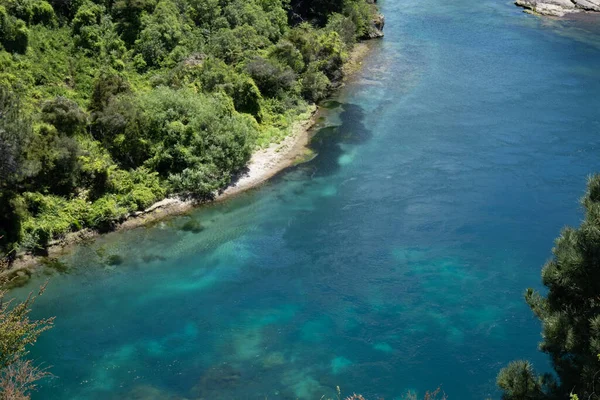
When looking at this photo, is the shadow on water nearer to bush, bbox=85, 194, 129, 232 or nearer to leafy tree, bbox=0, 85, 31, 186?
bush, bbox=85, 194, 129, 232

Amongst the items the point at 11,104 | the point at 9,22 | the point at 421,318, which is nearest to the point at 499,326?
the point at 421,318

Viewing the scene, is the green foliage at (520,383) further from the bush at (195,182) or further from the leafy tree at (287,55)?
the leafy tree at (287,55)

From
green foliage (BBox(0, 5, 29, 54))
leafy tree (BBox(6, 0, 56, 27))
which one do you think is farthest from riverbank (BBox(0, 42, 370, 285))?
leafy tree (BBox(6, 0, 56, 27))

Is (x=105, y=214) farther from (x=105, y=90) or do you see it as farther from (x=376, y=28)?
(x=376, y=28)

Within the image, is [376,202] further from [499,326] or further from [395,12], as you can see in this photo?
[395,12]

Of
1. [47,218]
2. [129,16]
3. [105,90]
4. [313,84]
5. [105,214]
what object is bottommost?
[105,214]

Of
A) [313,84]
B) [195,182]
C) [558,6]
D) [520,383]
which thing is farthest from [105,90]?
[558,6]
